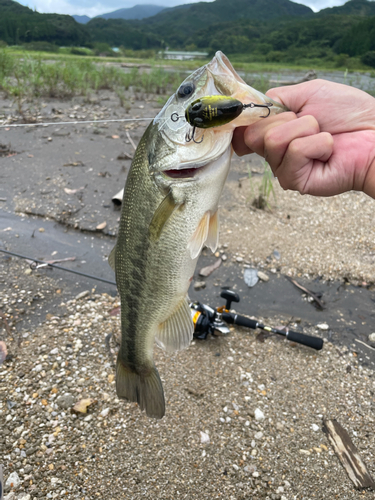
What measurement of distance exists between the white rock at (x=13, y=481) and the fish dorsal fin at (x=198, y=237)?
6.11 ft

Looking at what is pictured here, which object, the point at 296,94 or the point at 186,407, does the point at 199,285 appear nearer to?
the point at 186,407

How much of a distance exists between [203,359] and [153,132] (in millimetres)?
2177

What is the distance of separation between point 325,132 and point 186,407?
7.26ft

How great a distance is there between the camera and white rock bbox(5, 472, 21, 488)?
2.06 metres

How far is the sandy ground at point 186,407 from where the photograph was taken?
219cm

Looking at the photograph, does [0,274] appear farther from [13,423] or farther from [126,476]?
[126,476]

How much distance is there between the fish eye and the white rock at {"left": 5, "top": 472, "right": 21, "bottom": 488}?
2476mm

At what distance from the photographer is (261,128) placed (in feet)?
5.44

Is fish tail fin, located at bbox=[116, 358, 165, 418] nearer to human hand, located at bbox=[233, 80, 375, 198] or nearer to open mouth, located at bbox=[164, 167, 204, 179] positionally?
open mouth, located at bbox=[164, 167, 204, 179]

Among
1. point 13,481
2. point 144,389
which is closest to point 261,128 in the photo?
point 144,389

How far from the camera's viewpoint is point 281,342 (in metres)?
3.29

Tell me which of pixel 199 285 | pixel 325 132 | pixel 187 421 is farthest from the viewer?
pixel 199 285

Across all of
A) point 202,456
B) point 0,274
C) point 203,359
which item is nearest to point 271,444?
point 202,456

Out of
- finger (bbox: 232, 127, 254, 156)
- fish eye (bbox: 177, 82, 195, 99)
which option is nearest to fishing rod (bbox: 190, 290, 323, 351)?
finger (bbox: 232, 127, 254, 156)
